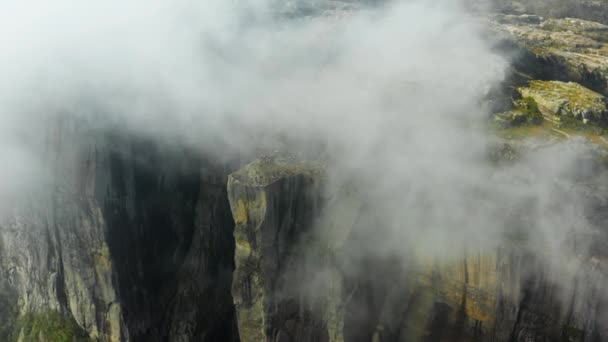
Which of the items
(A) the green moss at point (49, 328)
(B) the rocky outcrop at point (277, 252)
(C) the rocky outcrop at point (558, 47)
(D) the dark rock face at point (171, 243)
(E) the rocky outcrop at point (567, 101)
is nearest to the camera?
(B) the rocky outcrop at point (277, 252)

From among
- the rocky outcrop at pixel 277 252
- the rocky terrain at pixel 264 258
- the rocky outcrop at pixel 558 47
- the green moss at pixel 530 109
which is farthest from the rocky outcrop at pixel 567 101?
the rocky outcrop at pixel 277 252

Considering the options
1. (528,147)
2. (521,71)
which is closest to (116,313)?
(528,147)

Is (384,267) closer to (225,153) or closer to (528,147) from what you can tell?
(528,147)

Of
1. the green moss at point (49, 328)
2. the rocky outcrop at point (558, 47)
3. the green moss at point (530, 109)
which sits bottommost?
the green moss at point (49, 328)

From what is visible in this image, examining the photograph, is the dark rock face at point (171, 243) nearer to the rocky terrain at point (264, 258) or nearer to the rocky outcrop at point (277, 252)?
the rocky terrain at point (264, 258)

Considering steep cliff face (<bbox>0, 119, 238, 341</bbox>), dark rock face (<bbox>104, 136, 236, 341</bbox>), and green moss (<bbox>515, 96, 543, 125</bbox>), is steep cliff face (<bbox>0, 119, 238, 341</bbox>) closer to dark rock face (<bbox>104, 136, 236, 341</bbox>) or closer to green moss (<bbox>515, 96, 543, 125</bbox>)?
dark rock face (<bbox>104, 136, 236, 341</bbox>)

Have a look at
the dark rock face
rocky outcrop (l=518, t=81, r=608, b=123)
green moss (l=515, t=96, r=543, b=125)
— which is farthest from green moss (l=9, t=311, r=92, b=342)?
rocky outcrop (l=518, t=81, r=608, b=123)

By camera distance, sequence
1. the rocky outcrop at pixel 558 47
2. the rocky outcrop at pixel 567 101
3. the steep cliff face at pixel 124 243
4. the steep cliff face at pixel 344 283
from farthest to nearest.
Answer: the rocky outcrop at pixel 558 47 < the steep cliff face at pixel 124 243 < the rocky outcrop at pixel 567 101 < the steep cliff face at pixel 344 283

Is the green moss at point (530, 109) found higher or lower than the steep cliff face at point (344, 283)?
higher
